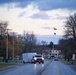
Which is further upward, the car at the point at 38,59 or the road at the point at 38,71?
the car at the point at 38,59

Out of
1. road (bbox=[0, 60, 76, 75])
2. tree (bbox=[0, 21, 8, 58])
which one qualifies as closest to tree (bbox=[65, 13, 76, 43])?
tree (bbox=[0, 21, 8, 58])

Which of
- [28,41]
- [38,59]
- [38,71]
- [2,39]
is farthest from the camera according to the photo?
[28,41]

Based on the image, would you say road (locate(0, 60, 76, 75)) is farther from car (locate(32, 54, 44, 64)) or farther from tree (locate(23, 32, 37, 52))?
tree (locate(23, 32, 37, 52))

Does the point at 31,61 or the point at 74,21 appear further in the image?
the point at 74,21

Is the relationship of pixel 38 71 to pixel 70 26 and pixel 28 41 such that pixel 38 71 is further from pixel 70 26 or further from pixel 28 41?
pixel 28 41

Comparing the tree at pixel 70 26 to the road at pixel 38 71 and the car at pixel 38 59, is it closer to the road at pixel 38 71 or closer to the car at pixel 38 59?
the car at pixel 38 59

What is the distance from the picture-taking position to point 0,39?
340ft

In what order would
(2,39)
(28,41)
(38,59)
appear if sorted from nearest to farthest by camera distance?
(38,59) < (2,39) < (28,41)

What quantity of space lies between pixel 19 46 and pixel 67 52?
22.2 m

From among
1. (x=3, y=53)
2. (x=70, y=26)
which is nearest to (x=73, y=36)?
(x=70, y=26)

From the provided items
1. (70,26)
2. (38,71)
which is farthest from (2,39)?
(38,71)

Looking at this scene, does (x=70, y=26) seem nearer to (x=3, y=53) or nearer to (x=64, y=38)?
(x=64, y=38)

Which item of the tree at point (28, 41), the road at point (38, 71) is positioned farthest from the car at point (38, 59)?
the tree at point (28, 41)

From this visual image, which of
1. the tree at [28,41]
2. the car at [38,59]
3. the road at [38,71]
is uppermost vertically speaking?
the tree at [28,41]
